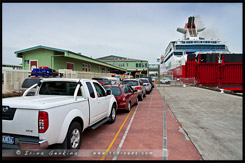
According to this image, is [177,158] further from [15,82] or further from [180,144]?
[15,82]

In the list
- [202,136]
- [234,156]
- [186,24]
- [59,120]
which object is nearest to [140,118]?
[202,136]

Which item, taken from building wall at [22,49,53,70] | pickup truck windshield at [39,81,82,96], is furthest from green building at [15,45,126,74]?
pickup truck windshield at [39,81,82,96]

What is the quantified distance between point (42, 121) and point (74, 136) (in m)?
1.08

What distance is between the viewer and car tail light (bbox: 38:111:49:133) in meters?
3.07

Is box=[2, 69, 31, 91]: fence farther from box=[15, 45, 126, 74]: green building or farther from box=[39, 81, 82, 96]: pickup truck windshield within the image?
box=[39, 81, 82, 96]: pickup truck windshield

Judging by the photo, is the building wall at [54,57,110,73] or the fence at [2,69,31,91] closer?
the fence at [2,69,31,91]

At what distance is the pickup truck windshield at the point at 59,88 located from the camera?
4.91 metres

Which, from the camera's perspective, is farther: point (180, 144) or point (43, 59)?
point (43, 59)

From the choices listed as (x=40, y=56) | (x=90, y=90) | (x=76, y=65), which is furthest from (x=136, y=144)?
(x=76, y=65)

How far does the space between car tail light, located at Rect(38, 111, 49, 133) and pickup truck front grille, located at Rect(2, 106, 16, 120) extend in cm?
59

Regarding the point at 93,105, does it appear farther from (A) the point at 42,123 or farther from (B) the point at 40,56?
(B) the point at 40,56

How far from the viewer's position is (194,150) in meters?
4.33

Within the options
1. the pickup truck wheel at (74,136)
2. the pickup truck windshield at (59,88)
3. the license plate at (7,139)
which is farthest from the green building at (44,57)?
the license plate at (7,139)

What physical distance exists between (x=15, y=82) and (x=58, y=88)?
13.0 metres
